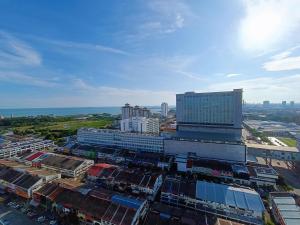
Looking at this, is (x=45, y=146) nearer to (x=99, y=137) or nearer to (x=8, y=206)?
(x=99, y=137)

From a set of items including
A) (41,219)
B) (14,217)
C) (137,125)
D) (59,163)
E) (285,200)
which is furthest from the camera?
(137,125)

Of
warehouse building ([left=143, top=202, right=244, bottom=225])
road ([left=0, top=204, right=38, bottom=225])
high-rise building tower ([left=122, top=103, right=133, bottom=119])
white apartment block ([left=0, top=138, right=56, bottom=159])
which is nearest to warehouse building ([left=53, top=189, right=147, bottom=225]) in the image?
warehouse building ([left=143, top=202, right=244, bottom=225])

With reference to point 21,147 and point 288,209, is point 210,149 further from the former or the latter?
point 21,147

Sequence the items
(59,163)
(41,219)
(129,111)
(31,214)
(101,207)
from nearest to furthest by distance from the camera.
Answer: (101,207) < (41,219) < (31,214) < (59,163) < (129,111)

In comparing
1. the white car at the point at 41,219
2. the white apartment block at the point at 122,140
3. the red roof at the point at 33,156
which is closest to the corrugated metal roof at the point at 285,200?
the white apartment block at the point at 122,140

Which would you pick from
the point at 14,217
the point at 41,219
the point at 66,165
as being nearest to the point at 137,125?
the point at 66,165

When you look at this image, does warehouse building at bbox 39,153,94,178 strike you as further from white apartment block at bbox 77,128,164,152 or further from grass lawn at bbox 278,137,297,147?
grass lawn at bbox 278,137,297,147

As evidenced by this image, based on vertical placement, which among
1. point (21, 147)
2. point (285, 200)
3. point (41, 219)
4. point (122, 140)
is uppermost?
point (122, 140)

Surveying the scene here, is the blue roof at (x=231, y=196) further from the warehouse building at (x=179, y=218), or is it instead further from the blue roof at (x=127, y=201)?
the blue roof at (x=127, y=201)
